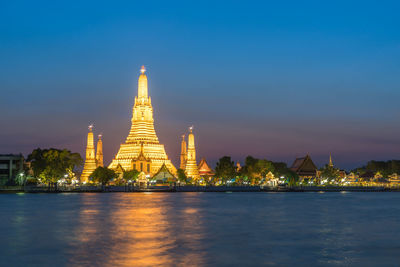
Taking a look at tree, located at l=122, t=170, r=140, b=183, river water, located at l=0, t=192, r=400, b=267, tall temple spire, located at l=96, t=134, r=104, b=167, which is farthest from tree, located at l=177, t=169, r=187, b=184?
river water, located at l=0, t=192, r=400, b=267

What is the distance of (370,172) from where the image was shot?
579 feet

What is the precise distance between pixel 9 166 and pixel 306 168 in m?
95.3

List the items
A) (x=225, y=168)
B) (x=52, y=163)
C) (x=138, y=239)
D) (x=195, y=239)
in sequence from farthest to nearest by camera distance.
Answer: (x=225, y=168)
(x=52, y=163)
(x=195, y=239)
(x=138, y=239)

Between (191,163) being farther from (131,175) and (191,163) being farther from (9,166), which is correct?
(9,166)

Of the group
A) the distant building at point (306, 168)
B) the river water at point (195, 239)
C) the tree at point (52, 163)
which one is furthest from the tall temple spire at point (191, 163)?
the river water at point (195, 239)

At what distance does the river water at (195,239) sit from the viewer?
26094 millimetres

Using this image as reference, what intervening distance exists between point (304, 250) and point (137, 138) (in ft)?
373

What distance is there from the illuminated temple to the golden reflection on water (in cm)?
8544

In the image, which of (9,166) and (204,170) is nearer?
(9,166)

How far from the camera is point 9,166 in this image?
106375mm

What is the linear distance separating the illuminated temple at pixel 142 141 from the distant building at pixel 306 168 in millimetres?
47080

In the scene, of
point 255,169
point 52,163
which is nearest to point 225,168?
point 255,169

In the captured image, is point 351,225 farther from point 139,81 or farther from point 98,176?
point 139,81

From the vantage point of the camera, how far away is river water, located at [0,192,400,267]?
26094 millimetres
